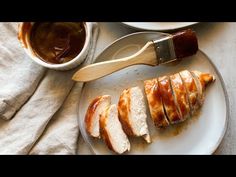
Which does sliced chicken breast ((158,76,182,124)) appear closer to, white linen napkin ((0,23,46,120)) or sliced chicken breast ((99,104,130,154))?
sliced chicken breast ((99,104,130,154))

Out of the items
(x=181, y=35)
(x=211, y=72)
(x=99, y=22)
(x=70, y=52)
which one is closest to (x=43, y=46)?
(x=70, y=52)

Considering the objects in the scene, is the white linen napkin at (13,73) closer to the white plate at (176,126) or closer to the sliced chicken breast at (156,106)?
the white plate at (176,126)

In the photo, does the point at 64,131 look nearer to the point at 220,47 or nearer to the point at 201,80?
the point at 201,80

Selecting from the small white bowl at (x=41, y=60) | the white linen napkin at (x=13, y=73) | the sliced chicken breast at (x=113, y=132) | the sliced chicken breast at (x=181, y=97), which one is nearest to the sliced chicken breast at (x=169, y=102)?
the sliced chicken breast at (x=181, y=97)

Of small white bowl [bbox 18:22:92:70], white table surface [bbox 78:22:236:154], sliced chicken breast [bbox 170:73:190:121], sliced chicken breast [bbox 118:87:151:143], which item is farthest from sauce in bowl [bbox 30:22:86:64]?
sliced chicken breast [bbox 170:73:190:121]
